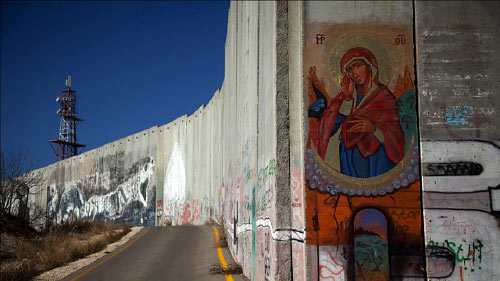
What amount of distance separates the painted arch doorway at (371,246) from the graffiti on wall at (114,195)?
30.5 m

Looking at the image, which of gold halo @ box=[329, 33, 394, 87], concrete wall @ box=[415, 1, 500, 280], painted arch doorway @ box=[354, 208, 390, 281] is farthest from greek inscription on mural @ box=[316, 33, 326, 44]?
painted arch doorway @ box=[354, 208, 390, 281]

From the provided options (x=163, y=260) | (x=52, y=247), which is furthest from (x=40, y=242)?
(x=163, y=260)

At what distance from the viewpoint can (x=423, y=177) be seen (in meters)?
7.64

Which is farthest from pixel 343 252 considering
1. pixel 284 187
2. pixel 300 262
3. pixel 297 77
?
pixel 297 77

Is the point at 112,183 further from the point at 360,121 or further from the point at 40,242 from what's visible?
the point at 360,121

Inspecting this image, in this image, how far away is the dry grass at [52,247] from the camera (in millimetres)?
14297

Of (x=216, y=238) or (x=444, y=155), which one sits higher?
(x=444, y=155)

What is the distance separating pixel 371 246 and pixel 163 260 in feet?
28.9

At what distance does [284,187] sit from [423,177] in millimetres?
2105

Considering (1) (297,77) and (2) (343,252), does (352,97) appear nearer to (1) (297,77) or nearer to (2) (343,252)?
(1) (297,77)

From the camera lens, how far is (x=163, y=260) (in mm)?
14828

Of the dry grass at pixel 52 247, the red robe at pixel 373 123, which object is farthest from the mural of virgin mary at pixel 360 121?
the dry grass at pixel 52 247

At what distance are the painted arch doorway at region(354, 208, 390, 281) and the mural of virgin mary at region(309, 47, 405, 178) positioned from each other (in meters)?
0.63

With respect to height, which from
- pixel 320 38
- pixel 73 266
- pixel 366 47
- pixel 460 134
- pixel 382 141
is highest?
pixel 320 38
